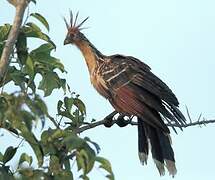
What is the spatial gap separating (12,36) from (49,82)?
986mm

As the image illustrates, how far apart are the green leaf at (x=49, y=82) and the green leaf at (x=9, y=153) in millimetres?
659

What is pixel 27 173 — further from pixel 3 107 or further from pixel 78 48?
pixel 78 48

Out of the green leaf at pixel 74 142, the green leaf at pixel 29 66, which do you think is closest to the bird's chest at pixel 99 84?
the green leaf at pixel 29 66

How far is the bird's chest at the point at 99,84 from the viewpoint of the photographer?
5.57 metres

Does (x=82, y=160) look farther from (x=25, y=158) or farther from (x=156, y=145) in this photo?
(x=156, y=145)

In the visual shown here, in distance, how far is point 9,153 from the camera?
9.07ft

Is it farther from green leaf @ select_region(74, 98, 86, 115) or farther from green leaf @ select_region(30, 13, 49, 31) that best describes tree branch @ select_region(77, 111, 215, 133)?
green leaf @ select_region(30, 13, 49, 31)

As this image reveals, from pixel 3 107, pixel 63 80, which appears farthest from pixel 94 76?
pixel 3 107

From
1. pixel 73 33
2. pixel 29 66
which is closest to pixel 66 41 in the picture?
pixel 73 33

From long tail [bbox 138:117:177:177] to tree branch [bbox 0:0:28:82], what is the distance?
8.26 ft

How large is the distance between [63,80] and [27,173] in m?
1.47

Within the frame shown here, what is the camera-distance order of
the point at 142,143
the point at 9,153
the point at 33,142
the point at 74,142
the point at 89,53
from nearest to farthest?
the point at 74,142 < the point at 33,142 < the point at 9,153 < the point at 142,143 < the point at 89,53

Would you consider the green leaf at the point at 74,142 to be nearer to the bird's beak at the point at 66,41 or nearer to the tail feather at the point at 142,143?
the tail feather at the point at 142,143

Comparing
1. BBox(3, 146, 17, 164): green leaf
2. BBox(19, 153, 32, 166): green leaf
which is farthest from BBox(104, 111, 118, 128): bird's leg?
BBox(19, 153, 32, 166): green leaf
